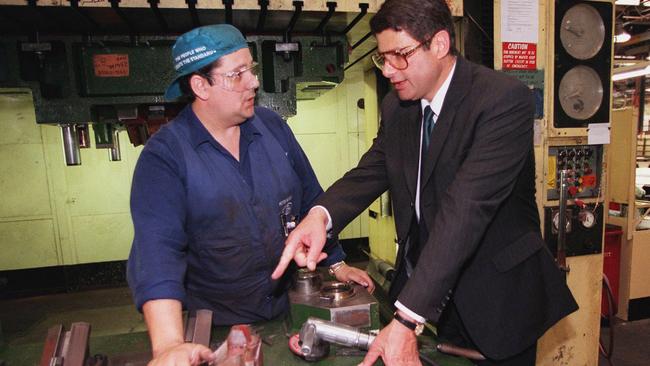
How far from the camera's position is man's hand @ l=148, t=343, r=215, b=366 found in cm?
80

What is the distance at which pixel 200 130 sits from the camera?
4.07 feet

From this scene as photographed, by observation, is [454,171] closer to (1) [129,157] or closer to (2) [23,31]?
(2) [23,31]

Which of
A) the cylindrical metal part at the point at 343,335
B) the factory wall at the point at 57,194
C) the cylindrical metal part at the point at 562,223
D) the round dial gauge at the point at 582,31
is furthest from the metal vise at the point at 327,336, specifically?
the factory wall at the point at 57,194

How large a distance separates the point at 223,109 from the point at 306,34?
550 millimetres

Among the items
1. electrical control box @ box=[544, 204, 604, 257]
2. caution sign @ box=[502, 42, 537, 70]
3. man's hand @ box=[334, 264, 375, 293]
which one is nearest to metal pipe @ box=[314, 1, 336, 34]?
caution sign @ box=[502, 42, 537, 70]

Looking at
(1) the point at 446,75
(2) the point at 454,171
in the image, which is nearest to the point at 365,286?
(2) the point at 454,171

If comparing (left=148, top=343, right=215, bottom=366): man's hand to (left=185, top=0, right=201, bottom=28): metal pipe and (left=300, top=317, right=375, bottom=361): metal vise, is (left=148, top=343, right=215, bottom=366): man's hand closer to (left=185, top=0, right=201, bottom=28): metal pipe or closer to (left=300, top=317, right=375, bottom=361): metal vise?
(left=300, top=317, right=375, bottom=361): metal vise

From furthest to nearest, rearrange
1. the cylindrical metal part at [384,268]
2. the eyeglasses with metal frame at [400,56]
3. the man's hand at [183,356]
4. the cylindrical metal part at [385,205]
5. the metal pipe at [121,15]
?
1. the cylindrical metal part at [385,205]
2. the cylindrical metal part at [384,268]
3. the metal pipe at [121,15]
4. the eyeglasses with metal frame at [400,56]
5. the man's hand at [183,356]

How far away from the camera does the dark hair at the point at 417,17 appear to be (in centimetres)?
110

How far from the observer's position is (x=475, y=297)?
3.81ft

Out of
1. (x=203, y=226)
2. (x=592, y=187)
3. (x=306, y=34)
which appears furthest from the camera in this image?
(x=592, y=187)

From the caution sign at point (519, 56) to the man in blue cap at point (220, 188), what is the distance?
111 centimetres

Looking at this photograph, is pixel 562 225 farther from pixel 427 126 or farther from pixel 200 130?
pixel 200 130

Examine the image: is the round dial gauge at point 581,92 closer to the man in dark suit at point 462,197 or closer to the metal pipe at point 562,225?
the metal pipe at point 562,225
